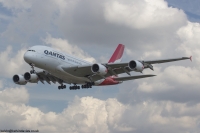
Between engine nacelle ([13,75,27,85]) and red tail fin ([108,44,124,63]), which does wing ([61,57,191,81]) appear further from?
red tail fin ([108,44,124,63])

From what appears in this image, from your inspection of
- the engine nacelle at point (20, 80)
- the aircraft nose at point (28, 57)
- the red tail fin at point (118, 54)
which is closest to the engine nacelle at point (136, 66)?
the aircraft nose at point (28, 57)

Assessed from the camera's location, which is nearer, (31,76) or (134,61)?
(134,61)

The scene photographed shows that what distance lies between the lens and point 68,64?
64.1 meters

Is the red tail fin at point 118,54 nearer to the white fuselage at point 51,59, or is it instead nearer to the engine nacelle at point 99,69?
the white fuselage at point 51,59

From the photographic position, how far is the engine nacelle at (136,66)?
6169 centimetres

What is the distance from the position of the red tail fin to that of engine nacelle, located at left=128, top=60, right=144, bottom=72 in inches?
673

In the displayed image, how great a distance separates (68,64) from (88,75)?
4.31m

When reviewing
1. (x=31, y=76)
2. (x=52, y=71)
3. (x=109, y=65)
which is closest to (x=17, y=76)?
(x=31, y=76)

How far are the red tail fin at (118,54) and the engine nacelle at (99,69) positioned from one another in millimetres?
15924

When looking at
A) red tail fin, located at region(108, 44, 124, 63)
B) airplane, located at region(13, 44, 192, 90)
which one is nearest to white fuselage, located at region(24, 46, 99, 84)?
airplane, located at region(13, 44, 192, 90)

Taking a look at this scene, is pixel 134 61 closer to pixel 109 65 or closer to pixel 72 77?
pixel 109 65

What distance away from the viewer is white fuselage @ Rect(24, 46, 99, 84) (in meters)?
60.4

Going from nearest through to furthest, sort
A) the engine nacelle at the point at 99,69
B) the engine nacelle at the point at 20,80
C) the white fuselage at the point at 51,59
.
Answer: the white fuselage at the point at 51,59 < the engine nacelle at the point at 99,69 < the engine nacelle at the point at 20,80

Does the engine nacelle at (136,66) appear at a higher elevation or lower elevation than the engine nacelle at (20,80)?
lower
